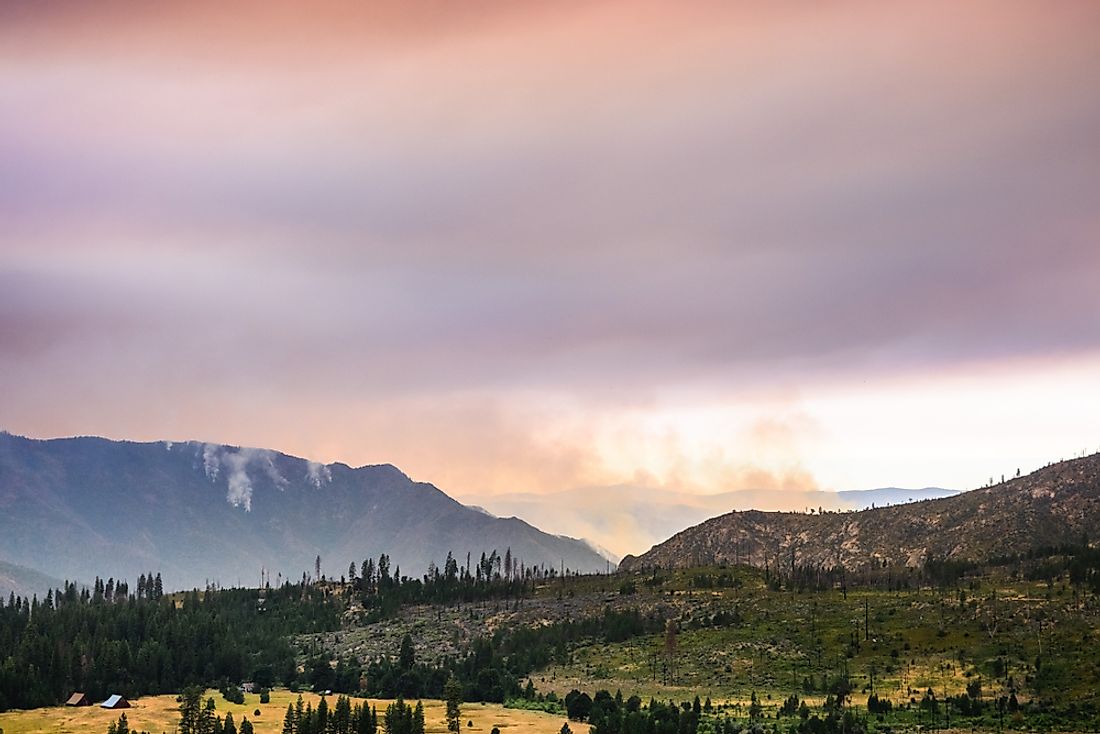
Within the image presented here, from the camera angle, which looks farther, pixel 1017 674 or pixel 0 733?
pixel 1017 674

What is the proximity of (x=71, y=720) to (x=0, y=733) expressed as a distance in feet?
67.3

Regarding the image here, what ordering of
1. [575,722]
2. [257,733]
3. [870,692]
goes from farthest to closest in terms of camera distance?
[870,692], [575,722], [257,733]

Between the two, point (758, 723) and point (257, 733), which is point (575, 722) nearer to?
point (758, 723)

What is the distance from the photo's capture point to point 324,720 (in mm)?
158500

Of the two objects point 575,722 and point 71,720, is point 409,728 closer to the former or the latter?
point 575,722

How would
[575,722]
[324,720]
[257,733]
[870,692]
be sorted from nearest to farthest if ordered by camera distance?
[324,720] → [257,733] → [575,722] → [870,692]

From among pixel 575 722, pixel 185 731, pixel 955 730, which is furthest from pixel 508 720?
pixel 955 730

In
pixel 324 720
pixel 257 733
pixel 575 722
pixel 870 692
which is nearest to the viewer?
pixel 324 720

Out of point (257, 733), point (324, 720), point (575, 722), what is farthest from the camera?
point (575, 722)

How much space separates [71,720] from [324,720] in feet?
187

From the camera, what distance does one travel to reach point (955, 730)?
538 ft

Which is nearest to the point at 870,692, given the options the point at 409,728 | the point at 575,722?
the point at 575,722

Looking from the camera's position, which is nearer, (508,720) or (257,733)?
(257,733)

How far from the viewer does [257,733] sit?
6703 inches
